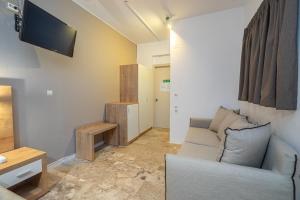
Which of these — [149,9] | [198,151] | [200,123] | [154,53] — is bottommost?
[198,151]

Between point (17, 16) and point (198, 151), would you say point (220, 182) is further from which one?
point (17, 16)

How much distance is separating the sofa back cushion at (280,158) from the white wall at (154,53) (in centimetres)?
388

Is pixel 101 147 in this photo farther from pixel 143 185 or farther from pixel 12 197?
pixel 12 197

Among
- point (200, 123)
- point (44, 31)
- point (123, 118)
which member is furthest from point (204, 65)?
point (44, 31)

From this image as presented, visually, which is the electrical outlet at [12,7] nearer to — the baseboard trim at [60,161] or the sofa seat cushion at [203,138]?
the baseboard trim at [60,161]

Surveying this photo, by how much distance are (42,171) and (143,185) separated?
47.7 inches

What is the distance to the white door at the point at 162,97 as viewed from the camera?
5098mm

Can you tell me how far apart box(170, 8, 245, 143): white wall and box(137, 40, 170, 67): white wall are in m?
1.28

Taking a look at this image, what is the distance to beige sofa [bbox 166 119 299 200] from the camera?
106 cm

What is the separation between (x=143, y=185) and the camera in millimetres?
1979

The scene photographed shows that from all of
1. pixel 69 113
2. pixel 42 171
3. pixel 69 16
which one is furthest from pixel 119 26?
pixel 42 171

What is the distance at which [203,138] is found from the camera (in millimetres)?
2344

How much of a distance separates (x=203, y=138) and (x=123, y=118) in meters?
1.86

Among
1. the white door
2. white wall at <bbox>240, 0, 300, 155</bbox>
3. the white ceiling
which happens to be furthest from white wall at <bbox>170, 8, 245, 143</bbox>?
the white door
